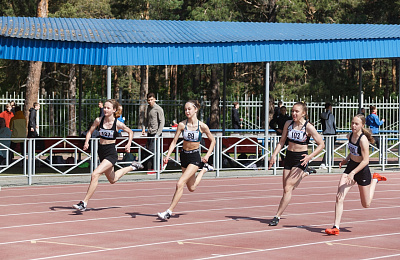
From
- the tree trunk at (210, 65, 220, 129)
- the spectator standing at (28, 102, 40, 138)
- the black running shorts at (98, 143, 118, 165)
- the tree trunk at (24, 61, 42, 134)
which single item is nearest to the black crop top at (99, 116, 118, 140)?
the black running shorts at (98, 143, 118, 165)

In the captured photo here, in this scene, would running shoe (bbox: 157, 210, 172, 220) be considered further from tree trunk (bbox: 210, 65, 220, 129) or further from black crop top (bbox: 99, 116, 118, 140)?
tree trunk (bbox: 210, 65, 220, 129)

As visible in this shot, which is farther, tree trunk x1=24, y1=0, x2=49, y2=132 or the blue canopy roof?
tree trunk x1=24, y1=0, x2=49, y2=132

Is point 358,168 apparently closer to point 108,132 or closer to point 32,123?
point 108,132

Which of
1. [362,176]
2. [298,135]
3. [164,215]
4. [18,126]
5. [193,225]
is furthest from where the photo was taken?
[18,126]

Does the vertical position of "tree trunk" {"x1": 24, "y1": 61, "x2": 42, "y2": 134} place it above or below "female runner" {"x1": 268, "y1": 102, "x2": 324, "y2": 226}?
above

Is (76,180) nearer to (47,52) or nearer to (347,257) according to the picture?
(47,52)

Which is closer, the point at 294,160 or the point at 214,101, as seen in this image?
the point at 294,160

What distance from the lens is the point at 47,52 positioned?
60.0 ft

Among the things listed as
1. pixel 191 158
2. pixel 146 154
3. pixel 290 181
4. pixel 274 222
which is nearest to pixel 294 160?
pixel 290 181

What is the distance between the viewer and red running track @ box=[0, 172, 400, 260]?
28.3 feet

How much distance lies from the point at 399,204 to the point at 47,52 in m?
9.68

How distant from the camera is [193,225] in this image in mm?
10750

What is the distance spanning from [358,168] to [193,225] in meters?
2.62

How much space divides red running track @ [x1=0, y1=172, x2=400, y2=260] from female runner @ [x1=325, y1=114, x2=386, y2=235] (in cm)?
51
